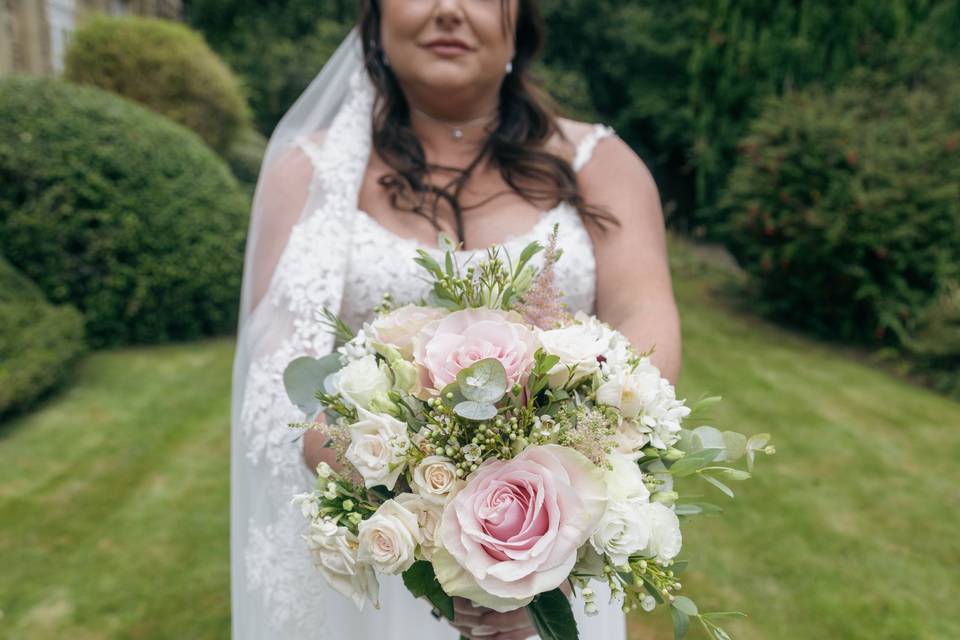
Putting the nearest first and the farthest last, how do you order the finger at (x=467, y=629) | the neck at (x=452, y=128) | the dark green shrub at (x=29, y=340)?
→ the finger at (x=467, y=629) < the neck at (x=452, y=128) < the dark green shrub at (x=29, y=340)

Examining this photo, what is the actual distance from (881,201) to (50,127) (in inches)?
303

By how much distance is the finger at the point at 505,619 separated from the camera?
148 cm

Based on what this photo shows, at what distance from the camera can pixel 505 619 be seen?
1484 mm

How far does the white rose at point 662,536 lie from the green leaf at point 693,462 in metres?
0.12

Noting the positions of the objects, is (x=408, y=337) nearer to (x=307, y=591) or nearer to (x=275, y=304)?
(x=275, y=304)

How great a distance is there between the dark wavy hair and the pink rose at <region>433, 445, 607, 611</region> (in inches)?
42.2

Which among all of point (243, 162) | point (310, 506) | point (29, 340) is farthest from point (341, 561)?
point (243, 162)

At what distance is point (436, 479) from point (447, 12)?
1264mm

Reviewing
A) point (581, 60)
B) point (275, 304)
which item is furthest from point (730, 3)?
point (275, 304)

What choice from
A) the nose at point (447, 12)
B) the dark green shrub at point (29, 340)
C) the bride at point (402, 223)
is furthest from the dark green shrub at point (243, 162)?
the nose at point (447, 12)

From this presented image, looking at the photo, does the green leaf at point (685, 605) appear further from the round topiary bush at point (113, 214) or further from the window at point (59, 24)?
the window at point (59, 24)

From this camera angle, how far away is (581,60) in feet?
65.7

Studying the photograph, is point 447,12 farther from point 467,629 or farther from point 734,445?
point 467,629

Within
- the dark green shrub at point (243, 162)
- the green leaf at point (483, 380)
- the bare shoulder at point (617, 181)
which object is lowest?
the dark green shrub at point (243, 162)
